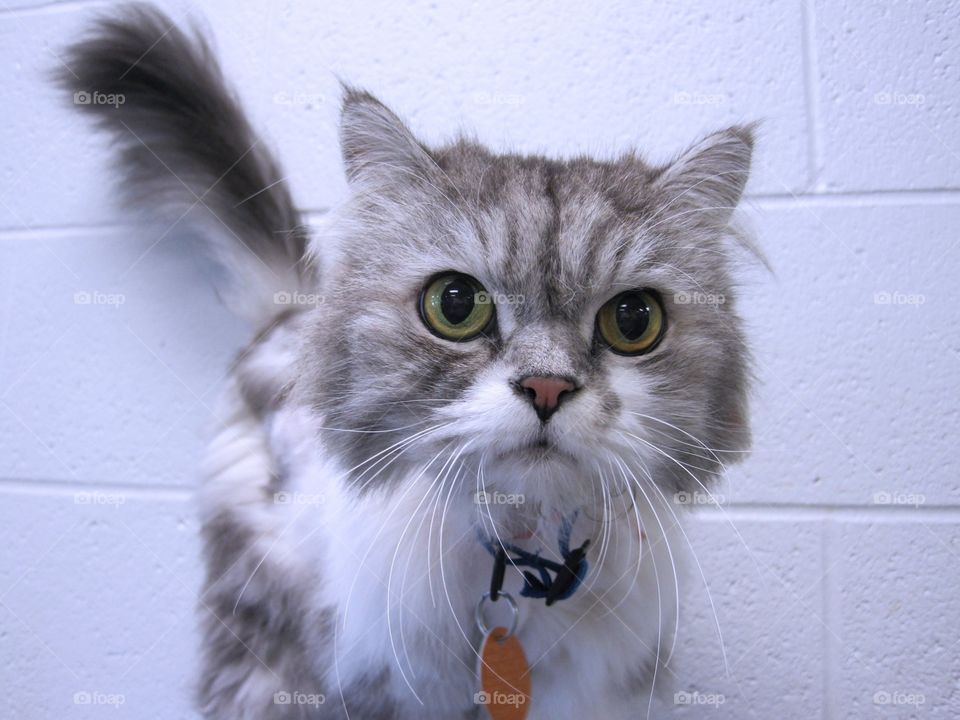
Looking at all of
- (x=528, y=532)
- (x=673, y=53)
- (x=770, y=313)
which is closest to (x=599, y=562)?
(x=528, y=532)

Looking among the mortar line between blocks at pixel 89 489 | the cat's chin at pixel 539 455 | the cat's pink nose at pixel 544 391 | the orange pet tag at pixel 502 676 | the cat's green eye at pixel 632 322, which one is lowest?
the orange pet tag at pixel 502 676

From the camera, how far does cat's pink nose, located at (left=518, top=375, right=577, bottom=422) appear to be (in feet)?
2.11

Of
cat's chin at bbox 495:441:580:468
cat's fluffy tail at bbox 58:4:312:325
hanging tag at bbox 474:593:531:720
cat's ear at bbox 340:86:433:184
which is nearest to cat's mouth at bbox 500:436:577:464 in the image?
cat's chin at bbox 495:441:580:468

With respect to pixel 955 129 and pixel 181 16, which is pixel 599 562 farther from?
pixel 181 16

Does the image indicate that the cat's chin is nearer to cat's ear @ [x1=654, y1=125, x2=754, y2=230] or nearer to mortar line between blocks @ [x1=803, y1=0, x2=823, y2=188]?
cat's ear @ [x1=654, y1=125, x2=754, y2=230]

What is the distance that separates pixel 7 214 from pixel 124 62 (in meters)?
0.33

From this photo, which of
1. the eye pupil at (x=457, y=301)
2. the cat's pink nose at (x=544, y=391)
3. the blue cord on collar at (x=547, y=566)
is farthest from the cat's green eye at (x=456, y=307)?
the blue cord on collar at (x=547, y=566)

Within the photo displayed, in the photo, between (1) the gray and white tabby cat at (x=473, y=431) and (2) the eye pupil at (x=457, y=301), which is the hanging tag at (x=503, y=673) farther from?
(2) the eye pupil at (x=457, y=301)

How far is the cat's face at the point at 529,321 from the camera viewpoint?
2.25 feet

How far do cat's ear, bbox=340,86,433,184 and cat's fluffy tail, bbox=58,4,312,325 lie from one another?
30 cm

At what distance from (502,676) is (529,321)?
1.43 feet

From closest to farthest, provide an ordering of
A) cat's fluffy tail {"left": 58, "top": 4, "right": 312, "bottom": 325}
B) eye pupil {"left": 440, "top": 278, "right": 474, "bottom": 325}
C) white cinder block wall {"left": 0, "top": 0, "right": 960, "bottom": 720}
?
eye pupil {"left": 440, "top": 278, "right": 474, "bottom": 325} → white cinder block wall {"left": 0, "top": 0, "right": 960, "bottom": 720} → cat's fluffy tail {"left": 58, "top": 4, "right": 312, "bottom": 325}

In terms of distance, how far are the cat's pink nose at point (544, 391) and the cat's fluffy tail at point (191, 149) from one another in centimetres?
57

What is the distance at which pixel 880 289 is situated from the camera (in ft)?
3.36
